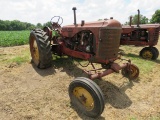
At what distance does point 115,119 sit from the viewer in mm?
3600

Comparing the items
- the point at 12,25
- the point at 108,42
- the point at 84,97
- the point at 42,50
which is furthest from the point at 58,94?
the point at 12,25

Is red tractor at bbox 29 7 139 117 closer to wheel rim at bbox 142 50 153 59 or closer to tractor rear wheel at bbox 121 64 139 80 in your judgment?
tractor rear wheel at bbox 121 64 139 80

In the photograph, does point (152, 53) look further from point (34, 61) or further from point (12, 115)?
point (12, 115)

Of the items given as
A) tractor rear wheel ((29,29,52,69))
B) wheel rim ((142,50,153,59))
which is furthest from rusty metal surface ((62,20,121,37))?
wheel rim ((142,50,153,59))

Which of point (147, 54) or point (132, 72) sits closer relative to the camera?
point (132, 72)

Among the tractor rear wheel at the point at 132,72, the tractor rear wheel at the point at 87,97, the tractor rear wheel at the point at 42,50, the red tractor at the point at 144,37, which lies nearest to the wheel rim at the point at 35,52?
the tractor rear wheel at the point at 42,50

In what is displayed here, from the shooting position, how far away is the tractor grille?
441 centimetres

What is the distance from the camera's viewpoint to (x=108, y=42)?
4500 millimetres

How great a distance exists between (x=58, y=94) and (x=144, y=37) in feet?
19.7

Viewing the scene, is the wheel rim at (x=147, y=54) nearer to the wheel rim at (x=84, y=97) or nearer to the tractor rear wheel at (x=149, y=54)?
the tractor rear wheel at (x=149, y=54)

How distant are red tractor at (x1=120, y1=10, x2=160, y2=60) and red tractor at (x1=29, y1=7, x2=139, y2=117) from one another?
344 cm

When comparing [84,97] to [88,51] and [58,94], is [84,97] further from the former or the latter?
[88,51]

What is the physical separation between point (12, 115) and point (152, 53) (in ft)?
21.9

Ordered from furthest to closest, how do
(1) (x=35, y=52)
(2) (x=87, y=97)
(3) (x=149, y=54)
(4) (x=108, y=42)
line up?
1. (3) (x=149, y=54)
2. (1) (x=35, y=52)
3. (4) (x=108, y=42)
4. (2) (x=87, y=97)
